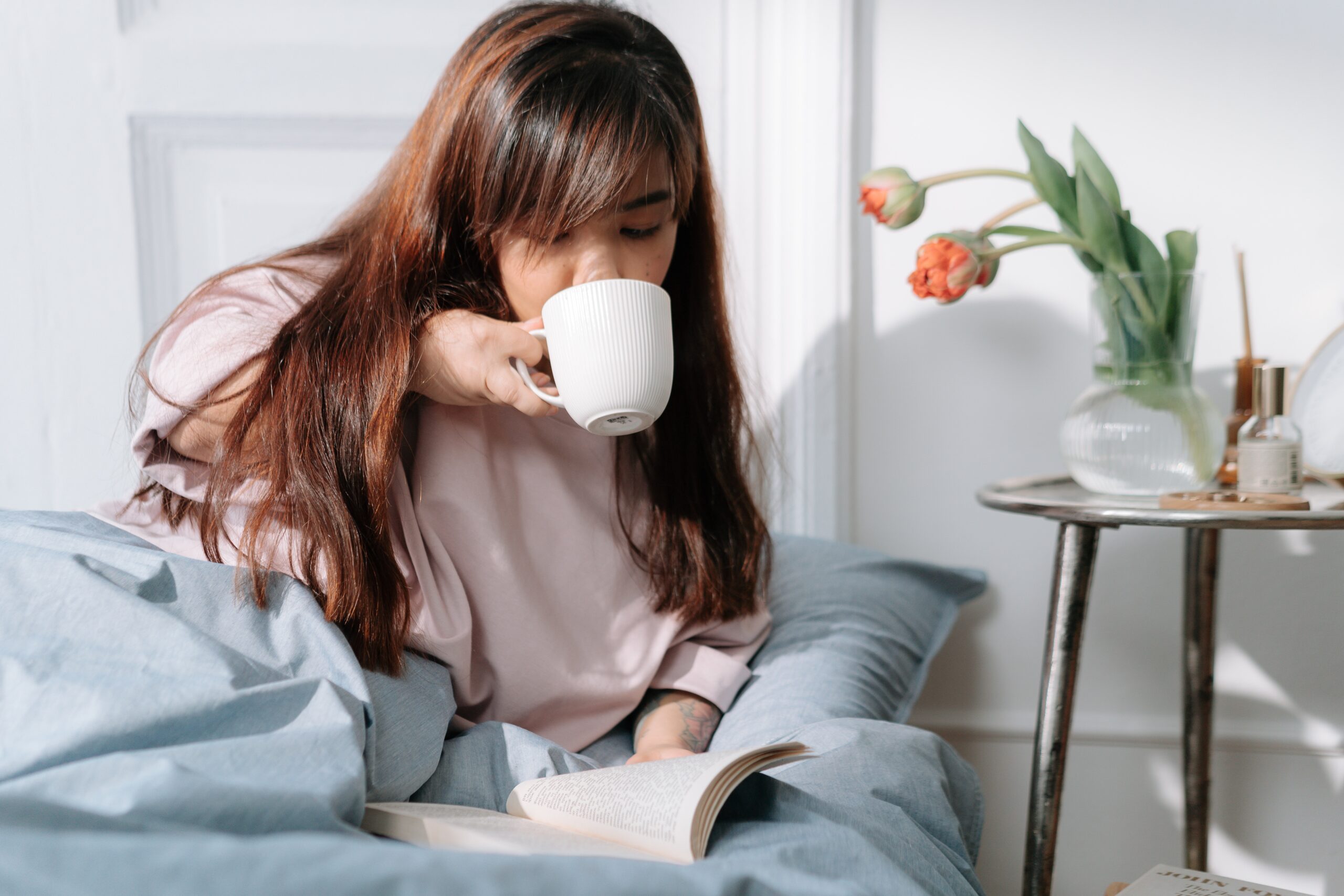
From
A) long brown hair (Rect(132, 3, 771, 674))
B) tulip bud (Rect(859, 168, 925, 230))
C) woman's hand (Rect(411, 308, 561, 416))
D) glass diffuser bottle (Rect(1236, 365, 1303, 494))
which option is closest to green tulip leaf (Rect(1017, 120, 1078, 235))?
tulip bud (Rect(859, 168, 925, 230))

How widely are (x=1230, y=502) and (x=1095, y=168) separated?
0.35 meters

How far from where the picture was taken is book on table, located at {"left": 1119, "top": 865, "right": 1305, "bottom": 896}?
0.66 m

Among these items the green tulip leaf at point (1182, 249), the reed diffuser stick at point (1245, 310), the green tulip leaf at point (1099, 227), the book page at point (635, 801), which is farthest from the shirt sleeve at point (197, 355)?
the reed diffuser stick at point (1245, 310)

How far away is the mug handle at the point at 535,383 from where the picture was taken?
2.24 ft

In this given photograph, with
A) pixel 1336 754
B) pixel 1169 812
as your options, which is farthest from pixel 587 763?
pixel 1336 754

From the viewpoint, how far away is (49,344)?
135 cm

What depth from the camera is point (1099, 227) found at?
0.92 m

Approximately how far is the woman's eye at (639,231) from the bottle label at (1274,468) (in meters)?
0.60

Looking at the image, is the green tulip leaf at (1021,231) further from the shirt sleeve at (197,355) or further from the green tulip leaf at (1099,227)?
the shirt sleeve at (197,355)

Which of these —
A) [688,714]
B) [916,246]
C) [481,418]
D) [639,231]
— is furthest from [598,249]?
[916,246]

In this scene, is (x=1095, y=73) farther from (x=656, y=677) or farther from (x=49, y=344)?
(x=49, y=344)

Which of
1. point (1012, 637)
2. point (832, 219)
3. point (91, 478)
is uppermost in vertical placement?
point (832, 219)

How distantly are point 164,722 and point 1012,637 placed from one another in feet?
3.47

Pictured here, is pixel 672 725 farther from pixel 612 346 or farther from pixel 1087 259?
pixel 1087 259
